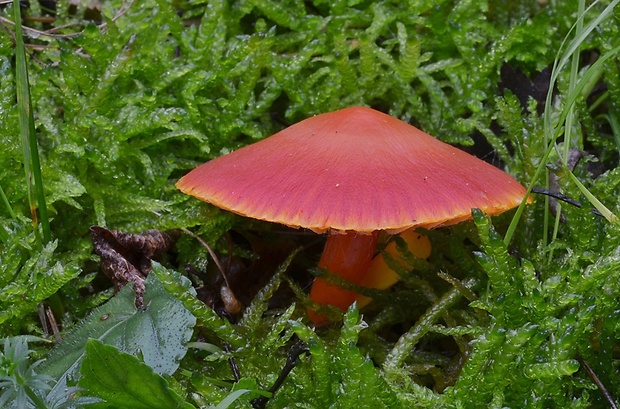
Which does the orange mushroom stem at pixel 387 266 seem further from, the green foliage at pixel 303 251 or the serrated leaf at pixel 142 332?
the serrated leaf at pixel 142 332

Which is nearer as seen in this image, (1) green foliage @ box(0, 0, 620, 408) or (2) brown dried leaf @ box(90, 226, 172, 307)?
(1) green foliage @ box(0, 0, 620, 408)

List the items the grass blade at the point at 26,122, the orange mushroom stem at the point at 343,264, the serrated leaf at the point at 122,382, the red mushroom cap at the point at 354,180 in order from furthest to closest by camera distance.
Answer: the orange mushroom stem at the point at 343,264 < the grass blade at the point at 26,122 < the red mushroom cap at the point at 354,180 < the serrated leaf at the point at 122,382

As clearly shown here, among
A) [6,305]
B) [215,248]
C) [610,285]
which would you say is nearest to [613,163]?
[610,285]

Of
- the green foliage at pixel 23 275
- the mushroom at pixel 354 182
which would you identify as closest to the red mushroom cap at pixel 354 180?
the mushroom at pixel 354 182

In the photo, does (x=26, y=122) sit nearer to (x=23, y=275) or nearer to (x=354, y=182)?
(x=23, y=275)

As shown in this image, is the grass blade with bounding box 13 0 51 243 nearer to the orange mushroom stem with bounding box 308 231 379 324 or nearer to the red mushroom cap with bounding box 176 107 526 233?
the red mushroom cap with bounding box 176 107 526 233

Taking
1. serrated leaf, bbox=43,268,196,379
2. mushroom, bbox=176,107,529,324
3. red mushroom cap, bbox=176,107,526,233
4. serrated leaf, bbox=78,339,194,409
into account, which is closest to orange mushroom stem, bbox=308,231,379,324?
mushroom, bbox=176,107,529,324
